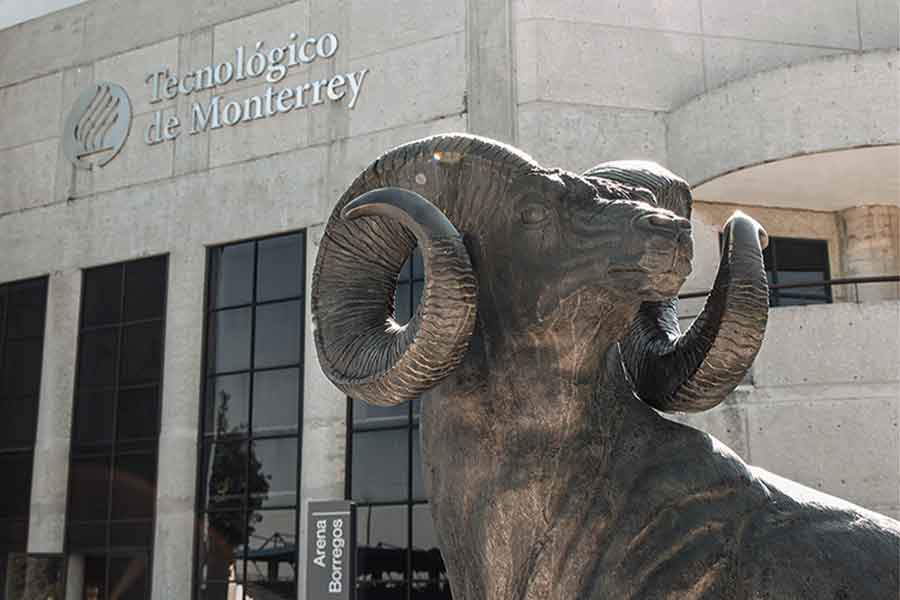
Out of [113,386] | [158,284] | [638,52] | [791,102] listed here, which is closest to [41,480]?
[113,386]

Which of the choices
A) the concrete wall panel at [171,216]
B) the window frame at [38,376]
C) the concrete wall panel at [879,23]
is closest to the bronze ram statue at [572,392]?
the concrete wall panel at [171,216]

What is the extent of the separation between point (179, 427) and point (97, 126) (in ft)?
19.3

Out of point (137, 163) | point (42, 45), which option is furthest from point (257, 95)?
point (42, 45)

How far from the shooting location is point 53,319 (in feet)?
60.0

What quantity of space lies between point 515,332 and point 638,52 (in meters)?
12.4

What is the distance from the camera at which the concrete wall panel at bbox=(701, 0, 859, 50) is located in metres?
15.0

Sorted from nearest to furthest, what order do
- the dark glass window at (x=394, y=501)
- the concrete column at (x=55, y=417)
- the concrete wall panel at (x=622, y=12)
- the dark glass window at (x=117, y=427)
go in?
1. the dark glass window at (x=394, y=501)
2. the concrete wall panel at (x=622, y=12)
3. the dark glass window at (x=117, y=427)
4. the concrete column at (x=55, y=417)

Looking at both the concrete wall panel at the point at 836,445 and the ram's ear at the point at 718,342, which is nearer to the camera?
the ram's ear at the point at 718,342

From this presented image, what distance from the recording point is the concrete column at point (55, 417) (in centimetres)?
1747

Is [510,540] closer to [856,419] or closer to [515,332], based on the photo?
[515,332]

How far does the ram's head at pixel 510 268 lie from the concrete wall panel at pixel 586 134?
1094 centimetres

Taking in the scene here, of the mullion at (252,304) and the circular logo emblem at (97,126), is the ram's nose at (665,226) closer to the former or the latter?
the mullion at (252,304)

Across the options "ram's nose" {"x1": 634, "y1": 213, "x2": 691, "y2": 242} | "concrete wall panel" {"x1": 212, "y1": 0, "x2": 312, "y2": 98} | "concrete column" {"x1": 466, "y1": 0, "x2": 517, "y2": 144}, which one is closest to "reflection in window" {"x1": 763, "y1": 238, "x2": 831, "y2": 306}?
"concrete column" {"x1": 466, "y1": 0, "x2": 517, "y2": 144}

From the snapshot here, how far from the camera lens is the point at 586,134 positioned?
14375mm
